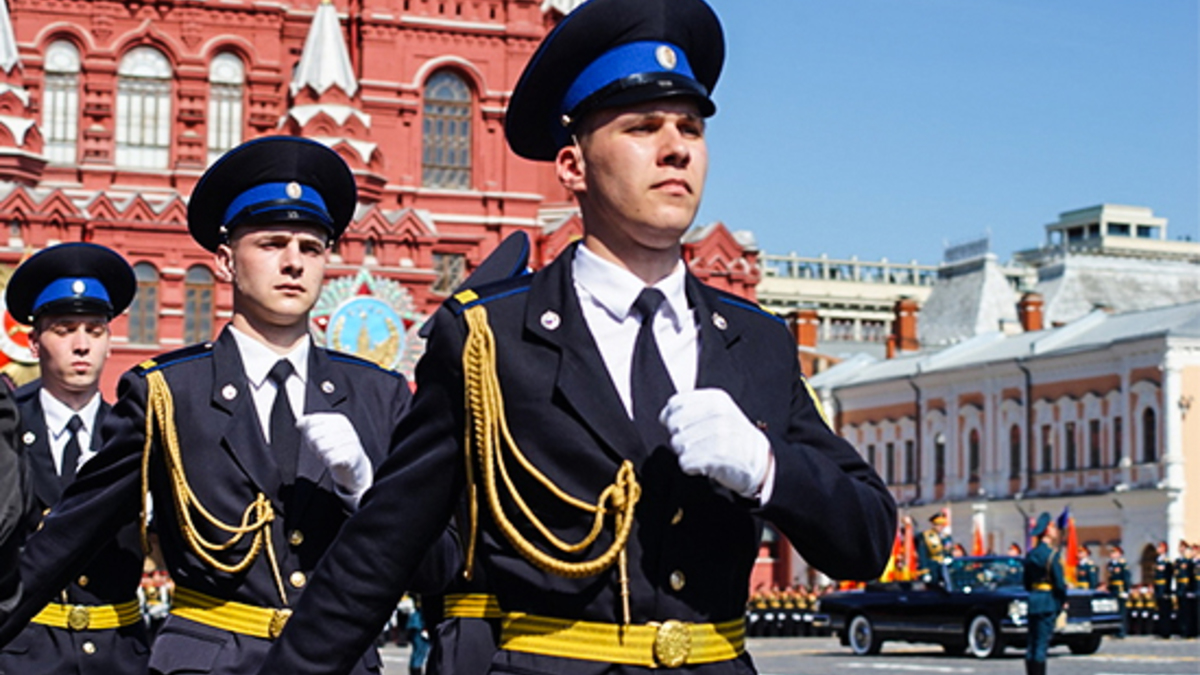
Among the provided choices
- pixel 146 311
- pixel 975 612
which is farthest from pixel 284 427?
pixel 146 311

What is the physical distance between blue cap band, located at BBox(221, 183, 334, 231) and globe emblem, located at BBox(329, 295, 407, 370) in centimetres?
3231

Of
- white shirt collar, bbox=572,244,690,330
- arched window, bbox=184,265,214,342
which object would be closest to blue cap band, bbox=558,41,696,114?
white shirt collar, bbox=572,244,690,330

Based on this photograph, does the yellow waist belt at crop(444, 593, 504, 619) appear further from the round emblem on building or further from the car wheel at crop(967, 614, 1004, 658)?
the car wheel at crop(967, 614, 1004, 658)

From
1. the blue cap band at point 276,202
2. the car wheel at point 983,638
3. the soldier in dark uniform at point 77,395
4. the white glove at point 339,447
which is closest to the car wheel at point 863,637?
the car wheel at point 983,638

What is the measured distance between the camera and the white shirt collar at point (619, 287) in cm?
386

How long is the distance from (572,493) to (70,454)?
15.2 ft

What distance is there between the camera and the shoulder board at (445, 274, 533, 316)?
3943 millimetres

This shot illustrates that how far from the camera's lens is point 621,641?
12.2 ft

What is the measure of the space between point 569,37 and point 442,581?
6.39 feet

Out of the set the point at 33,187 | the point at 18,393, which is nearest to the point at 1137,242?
the point at 33,187

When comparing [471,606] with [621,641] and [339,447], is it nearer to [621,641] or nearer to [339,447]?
[339,447]

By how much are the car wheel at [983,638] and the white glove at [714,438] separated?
21.1 m

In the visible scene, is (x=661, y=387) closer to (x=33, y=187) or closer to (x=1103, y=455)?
(x=33, y=187)

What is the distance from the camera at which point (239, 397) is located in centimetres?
619
